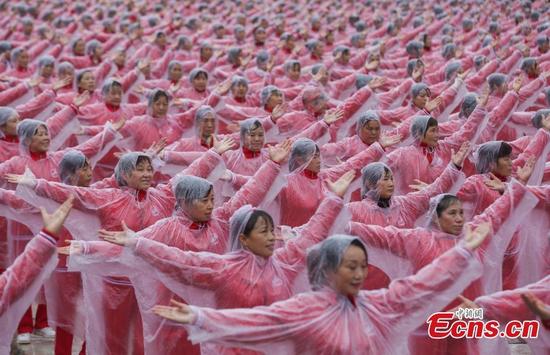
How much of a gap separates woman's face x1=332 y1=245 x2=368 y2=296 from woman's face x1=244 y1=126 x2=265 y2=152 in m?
3.43

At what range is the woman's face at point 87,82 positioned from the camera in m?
9.25

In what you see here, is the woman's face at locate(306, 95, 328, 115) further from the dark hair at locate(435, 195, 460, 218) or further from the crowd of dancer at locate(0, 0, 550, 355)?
the dark hair at locate(435, 195, 460, 218)

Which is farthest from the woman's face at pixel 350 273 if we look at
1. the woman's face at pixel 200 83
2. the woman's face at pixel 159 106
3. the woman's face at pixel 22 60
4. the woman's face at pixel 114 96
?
the woman's face at pixel 22 60

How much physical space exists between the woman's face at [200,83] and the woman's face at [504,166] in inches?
212

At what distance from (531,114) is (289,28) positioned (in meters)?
10.0

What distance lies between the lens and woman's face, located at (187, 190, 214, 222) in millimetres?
4613

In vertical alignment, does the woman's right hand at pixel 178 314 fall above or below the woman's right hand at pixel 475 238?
below

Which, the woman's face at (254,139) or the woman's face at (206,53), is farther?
the woman's face at (206,53)

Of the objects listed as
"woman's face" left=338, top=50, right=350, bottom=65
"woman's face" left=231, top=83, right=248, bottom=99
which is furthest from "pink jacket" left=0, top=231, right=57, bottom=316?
"woman's face" left=338, top=50, right=350, bottom=65

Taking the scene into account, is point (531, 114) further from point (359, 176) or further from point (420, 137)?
point (359, 176)

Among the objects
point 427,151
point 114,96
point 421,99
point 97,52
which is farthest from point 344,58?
point 427,151

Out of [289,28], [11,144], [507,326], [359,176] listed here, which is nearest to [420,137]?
[359,176]

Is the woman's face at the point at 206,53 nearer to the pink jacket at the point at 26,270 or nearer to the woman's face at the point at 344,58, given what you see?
the woman's face at the point at 344,58

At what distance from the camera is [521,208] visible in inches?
180
